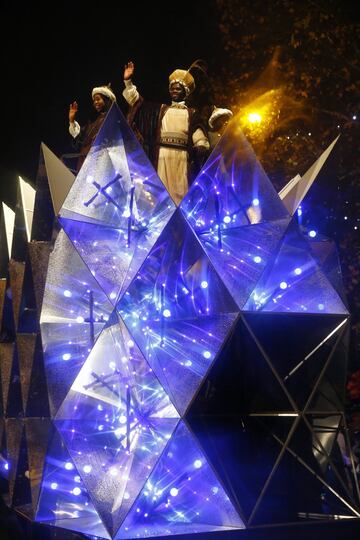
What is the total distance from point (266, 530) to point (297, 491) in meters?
0.57

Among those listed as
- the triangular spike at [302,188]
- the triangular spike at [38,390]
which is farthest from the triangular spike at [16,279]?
the triangular spike at [302,188]

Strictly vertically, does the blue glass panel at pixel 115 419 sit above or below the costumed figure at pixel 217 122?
below

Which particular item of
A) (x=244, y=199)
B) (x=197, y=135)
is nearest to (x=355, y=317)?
(x=197, y=135)

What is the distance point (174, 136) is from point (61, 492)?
3230mm

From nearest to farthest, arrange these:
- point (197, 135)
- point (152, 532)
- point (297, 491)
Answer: point (152, 532) → point (297, 491) → point (197, 135)

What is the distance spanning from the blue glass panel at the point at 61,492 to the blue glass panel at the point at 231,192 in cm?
195

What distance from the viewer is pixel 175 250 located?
4367 mm

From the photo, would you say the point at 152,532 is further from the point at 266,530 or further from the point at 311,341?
the point at 311,341

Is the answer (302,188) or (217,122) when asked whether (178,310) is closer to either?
(302,188)

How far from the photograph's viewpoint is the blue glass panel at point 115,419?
415 cm

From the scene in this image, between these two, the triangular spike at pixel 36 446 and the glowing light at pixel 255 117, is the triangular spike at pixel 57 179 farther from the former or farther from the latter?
the glowing light at pixel 255 117

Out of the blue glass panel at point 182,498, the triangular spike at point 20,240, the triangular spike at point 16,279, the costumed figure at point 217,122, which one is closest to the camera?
the blue glass panel at point 182,498

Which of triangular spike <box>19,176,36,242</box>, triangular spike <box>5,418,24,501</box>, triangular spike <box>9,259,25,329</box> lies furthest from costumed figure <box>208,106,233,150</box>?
triangular spike <box>5,418,24,501</box>

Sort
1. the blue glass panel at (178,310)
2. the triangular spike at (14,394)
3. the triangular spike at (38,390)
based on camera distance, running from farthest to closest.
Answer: the triangular spike at (14,394) < the triangular spike at (38,390) < the blue glass panel at (178,310)
